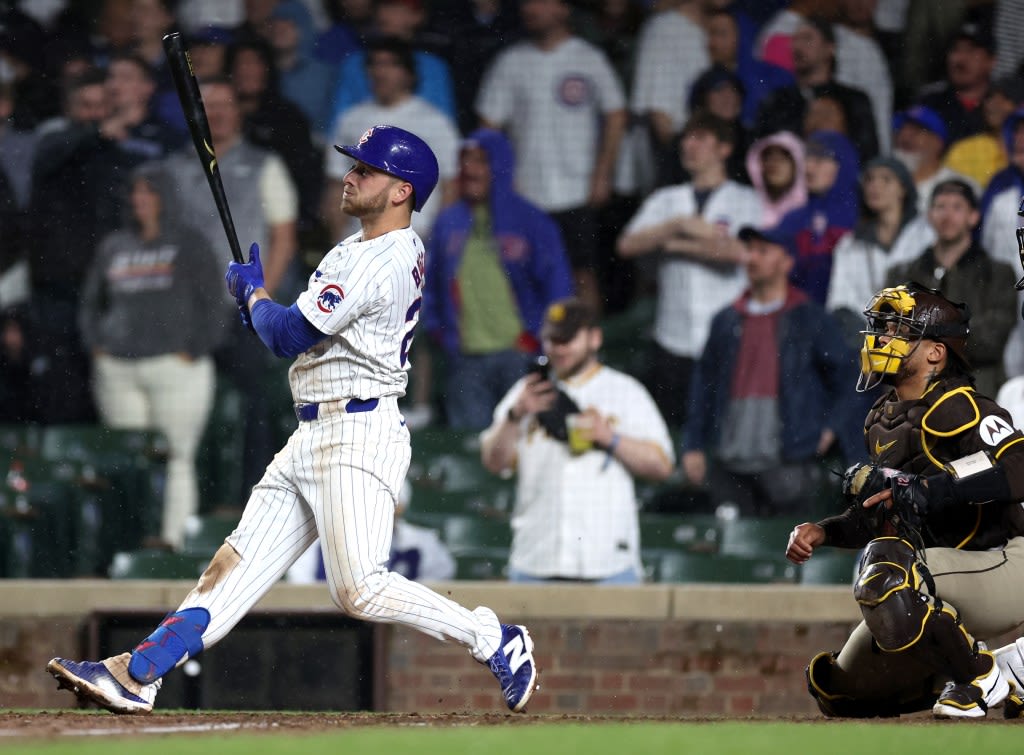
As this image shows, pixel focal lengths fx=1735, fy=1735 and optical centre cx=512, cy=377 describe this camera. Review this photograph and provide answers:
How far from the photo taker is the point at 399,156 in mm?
4926

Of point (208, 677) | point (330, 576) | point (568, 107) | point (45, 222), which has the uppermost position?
point (568, 107)

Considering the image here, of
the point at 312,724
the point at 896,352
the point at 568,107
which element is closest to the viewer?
the point at 312,724

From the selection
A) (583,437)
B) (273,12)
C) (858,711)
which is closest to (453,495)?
(583,437)

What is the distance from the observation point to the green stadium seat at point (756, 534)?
8.10 metres

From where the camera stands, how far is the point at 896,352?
5086mm

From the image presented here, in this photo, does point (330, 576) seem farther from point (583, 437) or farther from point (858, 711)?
point (583, 437)

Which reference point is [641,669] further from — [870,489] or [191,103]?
[191,103]

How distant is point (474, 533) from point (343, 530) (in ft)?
11.0

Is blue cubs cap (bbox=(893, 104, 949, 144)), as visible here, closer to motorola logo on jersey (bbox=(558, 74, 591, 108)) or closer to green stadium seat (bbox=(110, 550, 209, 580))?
motorola logo on jersey (bbox=(558, 74, 591, 108))

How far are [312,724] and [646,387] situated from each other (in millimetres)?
3791

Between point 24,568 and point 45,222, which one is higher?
point 45,222

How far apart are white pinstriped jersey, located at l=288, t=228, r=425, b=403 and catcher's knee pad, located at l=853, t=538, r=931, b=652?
1.42 meters

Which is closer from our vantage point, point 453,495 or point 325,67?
point 453,495

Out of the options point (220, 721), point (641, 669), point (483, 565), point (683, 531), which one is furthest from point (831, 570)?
point (220, 721)
